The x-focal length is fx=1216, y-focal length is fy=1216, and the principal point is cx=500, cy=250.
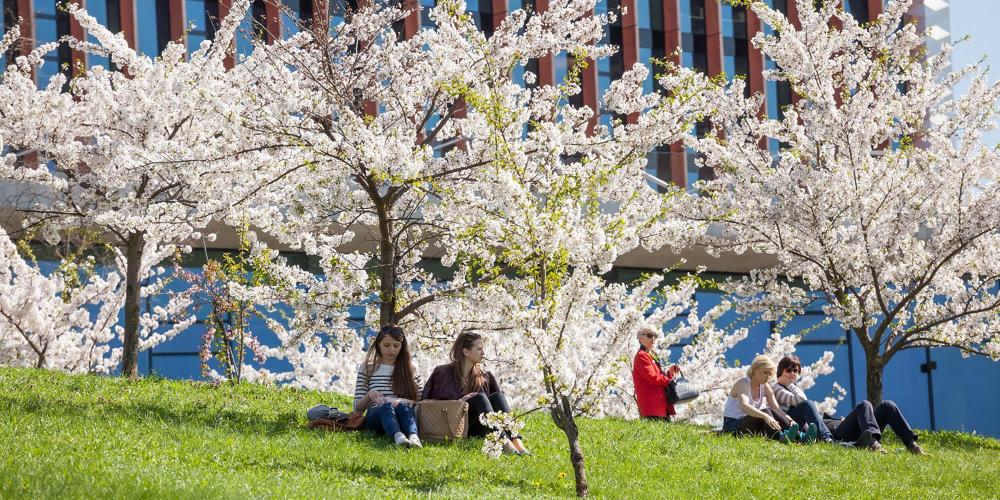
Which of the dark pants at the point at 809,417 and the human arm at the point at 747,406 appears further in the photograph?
the dark pants at the point at 809,417

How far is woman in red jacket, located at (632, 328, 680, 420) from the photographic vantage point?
522 inches

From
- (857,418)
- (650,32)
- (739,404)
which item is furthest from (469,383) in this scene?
(650,32)

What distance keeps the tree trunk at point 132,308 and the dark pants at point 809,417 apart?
7911 millimetres

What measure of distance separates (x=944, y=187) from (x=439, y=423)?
27.6 feet

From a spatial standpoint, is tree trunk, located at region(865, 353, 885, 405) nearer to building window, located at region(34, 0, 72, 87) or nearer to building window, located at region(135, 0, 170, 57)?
building window, located at region(135, 0, 170, 57)

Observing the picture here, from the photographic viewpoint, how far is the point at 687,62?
34.2m

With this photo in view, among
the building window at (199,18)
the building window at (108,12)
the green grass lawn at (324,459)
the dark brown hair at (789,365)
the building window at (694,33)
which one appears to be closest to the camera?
the green grass lawn at (324,459)

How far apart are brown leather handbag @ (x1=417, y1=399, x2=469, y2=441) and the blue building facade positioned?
50.0ft

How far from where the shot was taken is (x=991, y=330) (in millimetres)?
15672

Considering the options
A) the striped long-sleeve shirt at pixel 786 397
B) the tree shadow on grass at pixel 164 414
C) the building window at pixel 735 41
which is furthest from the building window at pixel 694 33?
the tree shadow on grass at pixel 164 414

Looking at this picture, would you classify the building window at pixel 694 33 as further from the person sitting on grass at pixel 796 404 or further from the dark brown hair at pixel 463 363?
the dark brown hair at pixel 463 363

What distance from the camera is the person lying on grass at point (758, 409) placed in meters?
11.9

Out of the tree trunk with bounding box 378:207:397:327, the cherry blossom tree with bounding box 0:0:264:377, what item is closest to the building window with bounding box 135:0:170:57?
the cherry blossom tree with bounding box 0:0:264:377

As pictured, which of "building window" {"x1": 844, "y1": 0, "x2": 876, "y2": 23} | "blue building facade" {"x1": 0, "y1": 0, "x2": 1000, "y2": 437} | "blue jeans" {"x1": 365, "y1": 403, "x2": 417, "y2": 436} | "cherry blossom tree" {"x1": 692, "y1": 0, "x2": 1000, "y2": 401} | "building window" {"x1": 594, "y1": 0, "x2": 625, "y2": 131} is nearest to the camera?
"blue jeans" {"x1": 365, "y1": 403, "x2": 417, "y2": 436}
